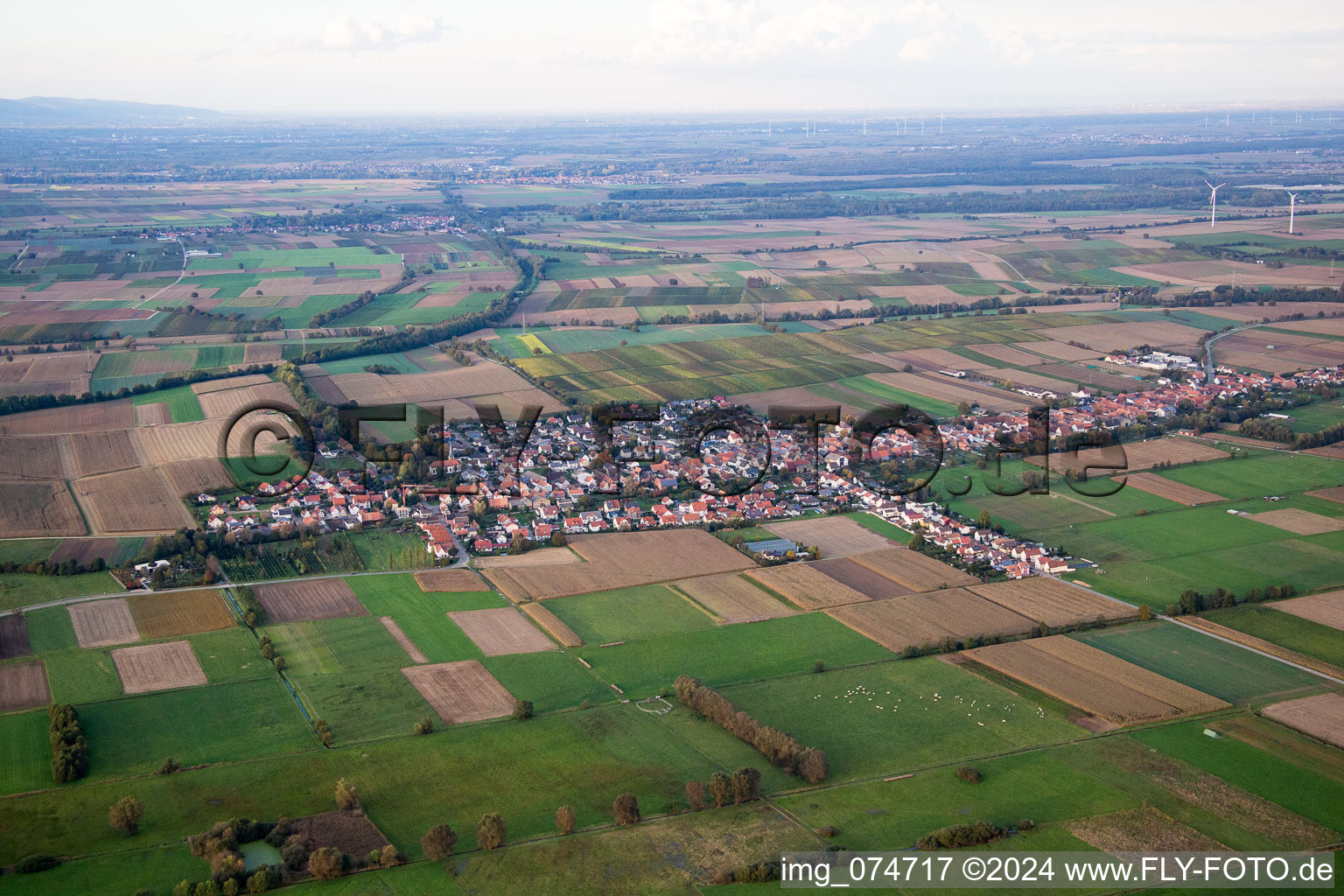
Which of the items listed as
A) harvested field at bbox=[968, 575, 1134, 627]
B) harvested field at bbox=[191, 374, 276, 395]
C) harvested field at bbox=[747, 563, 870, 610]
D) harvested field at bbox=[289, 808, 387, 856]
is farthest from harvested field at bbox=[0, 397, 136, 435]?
harvested field at bbox=[968, 575, 1134, 627]

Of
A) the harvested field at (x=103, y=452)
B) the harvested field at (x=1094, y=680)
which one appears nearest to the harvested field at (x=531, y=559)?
the harvested field at (x=1094, y=680)

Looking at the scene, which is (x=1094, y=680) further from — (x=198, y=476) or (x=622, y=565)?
(x=198, y=476)

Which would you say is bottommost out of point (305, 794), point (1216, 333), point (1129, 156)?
point (305, 794)

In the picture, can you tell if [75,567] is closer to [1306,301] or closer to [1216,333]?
[1216,333]

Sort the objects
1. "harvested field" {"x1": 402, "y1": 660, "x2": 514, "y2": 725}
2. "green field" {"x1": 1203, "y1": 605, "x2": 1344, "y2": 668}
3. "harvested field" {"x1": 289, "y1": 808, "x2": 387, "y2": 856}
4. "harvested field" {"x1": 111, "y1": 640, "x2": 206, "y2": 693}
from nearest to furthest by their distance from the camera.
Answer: "harvested field" {"x1": 289, "y1": 808, "x2": 387, "y2": 856} → "harvested field" {"x1": 402, "y1": 660, "x2": 514, "y2": 725} → "harvested field" {"x1": 111, "y1": 640, "x2": 206, "y2": 693} → "green field" {"x1": 1203, "y1": 605, "x2": 1344, "y2": 668}

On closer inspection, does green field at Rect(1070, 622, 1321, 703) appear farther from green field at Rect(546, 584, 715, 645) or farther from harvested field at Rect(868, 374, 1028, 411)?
harvested field at Rect(868, 374, 1028, 411)

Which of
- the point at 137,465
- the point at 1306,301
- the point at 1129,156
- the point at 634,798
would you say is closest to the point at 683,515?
the point at 634,798
